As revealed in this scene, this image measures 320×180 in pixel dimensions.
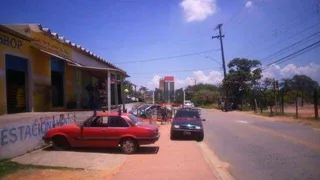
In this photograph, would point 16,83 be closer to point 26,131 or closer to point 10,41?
point 10,41

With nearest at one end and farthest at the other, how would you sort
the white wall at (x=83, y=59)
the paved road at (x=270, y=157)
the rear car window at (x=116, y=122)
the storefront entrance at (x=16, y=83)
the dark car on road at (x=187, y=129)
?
the paved road at (x=270, y=157) < the rear car window at (x=116, y=122) < the storefront entrance at (x=16, y=83) < the dark car on road at (x=187, y=129) < the white wall at (x=83, y=59)

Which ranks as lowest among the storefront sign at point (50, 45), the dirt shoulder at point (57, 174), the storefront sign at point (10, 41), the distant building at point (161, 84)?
the dirt shoulder at point (57, 174)

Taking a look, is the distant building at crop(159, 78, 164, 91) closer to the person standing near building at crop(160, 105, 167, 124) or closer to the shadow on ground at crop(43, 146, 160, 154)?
the person standing near building at crop(160, 105, 167, 124)

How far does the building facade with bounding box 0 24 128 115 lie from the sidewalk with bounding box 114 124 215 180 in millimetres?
6785

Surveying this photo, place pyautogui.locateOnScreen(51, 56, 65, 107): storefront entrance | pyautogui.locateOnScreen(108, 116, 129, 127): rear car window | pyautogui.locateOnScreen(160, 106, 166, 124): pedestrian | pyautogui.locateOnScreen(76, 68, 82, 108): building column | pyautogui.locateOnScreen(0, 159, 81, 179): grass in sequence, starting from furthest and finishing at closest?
pyautogui.locateOnScreen(160, 106, 166, 124): pedestrian < pyautogui.locateOnScreen(76, 68, 82, 108): building column < pyautogui.locateOnScreen(51, 56, 65, 107): storefront entrance < pyautogui.locateOnScreen(108, 116, 129, 127): rear car window < pyautogui.locateOnScreen(0, 159, 81, 179): grass

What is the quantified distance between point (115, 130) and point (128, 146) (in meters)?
0.77

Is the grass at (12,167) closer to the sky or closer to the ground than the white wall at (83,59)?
closer to the ground

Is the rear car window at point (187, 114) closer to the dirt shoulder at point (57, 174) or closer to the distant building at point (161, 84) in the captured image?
the dirt shoulder at point (57, 174)

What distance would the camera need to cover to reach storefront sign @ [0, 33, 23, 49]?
14.2 metres

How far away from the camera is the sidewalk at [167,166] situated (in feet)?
29.5

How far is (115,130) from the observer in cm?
1290

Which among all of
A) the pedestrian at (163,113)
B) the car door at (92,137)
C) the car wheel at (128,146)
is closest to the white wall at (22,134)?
the car door at (92,137)

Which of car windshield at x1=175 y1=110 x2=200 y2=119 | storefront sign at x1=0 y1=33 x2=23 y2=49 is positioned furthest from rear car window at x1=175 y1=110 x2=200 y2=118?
storefront sign at x1=0 y1=33 x2=23 y2=49

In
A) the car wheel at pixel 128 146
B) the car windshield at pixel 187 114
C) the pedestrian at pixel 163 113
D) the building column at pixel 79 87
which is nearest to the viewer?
the car wheel at pixel 128 146
